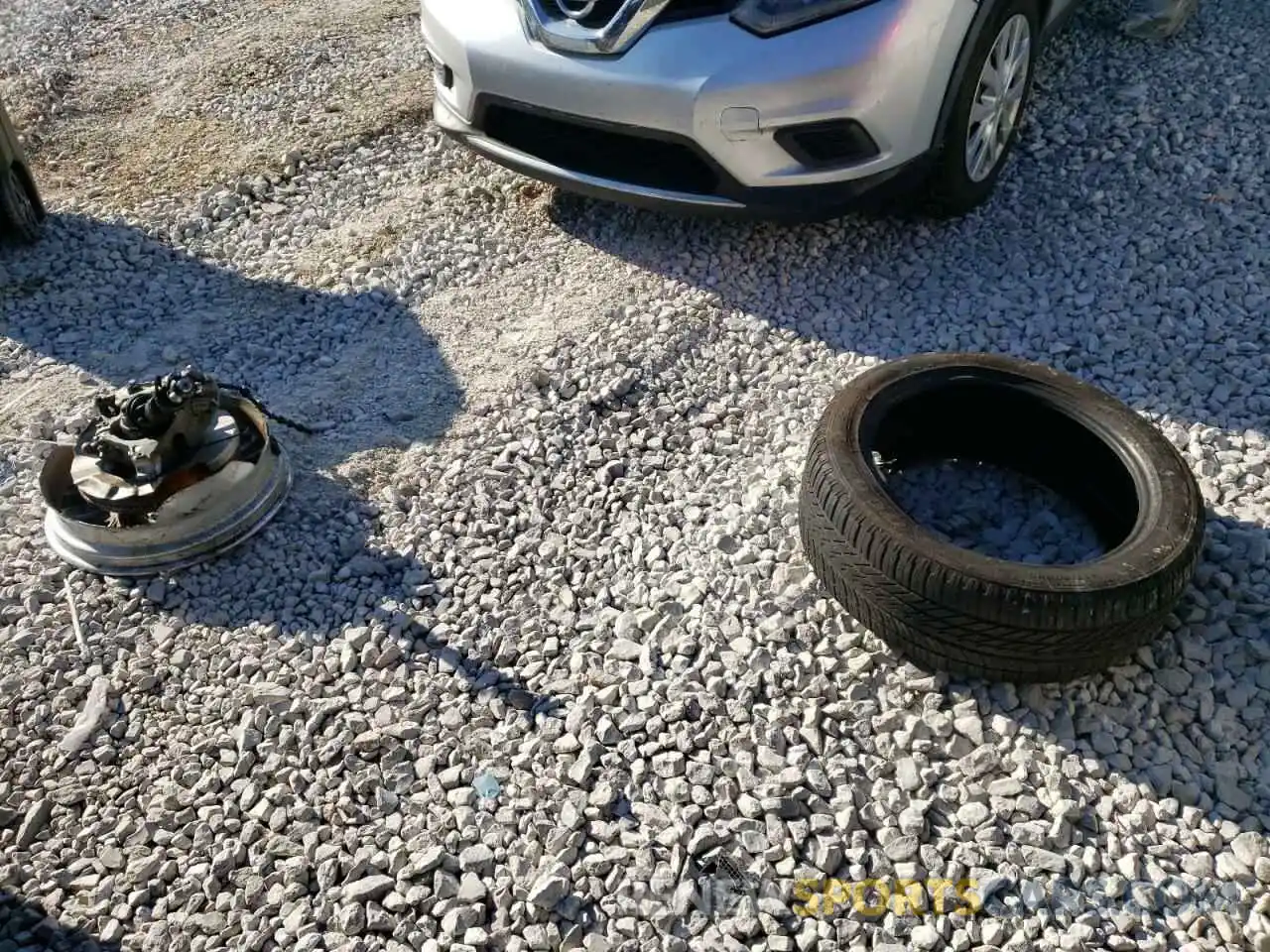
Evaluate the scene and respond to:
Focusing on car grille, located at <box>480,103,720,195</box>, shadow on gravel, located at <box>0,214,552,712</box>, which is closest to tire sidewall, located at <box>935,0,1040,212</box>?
car grille, located at <box>480,103,720,195</box>

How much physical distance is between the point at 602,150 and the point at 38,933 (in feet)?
10.8

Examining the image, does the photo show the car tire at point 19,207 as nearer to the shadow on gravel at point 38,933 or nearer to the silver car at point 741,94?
the silver car at point 741,94

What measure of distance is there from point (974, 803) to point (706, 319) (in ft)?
7.30

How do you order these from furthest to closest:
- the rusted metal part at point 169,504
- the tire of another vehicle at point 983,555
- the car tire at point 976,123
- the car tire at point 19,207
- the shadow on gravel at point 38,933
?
the car tire at point 19,207, the car tire at point 976,123, the rusted metal part at point 169,504, the tire of another vehicle at point 983,555, the shadow on gravel at point 38,933

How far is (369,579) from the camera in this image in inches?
129

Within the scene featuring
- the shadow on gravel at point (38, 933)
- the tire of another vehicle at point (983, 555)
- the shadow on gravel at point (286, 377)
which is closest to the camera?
the shadow on gravel at point (38, 933)

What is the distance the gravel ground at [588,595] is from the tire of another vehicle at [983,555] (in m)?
0.14

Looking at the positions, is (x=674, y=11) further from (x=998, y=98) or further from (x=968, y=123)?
(x=998, y=98)

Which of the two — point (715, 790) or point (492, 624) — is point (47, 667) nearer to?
point (492, 624)

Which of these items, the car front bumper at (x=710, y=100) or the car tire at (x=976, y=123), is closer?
the car front bumper at (x=710, y=100)

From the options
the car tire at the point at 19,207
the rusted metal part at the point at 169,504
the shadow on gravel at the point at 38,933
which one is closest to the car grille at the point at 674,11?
the rusted metal part at the point at 169,504

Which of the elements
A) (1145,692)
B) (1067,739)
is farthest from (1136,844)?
(1145,692)

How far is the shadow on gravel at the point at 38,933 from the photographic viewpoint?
2.45 m

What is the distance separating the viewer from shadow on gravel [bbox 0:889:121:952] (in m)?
2.45
